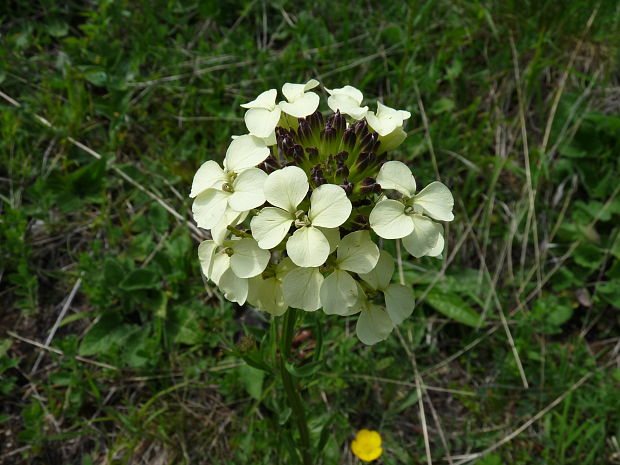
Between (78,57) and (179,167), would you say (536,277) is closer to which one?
(179,167)

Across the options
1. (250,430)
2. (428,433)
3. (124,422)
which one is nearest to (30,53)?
(124,422)

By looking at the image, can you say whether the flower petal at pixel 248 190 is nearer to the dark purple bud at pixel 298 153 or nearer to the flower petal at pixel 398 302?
the dark purple bud at pixel 298 153

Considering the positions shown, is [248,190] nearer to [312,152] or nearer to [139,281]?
[312,152]

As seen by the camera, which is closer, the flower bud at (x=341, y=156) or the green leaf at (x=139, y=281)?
the flower bud at (x=341, y=156)

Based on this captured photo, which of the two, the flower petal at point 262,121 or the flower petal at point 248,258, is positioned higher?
the flower petal at point 262,121

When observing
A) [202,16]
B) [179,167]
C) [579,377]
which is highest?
[202,16]

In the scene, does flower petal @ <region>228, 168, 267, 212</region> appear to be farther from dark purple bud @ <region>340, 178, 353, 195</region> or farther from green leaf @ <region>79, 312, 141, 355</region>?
green leaf @ <region>79, 312, 141, 355</region>

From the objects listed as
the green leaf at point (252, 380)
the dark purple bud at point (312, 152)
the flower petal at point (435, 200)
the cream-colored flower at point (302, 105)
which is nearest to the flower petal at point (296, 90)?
the cream-colored flower at point (302, 105)
